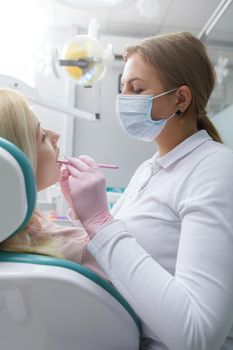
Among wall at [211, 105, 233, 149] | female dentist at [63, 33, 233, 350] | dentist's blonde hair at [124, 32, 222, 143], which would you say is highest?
dentist's blonde hair at [124, 32, 222, 143]

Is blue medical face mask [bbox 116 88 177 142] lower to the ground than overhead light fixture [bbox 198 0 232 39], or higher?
lower

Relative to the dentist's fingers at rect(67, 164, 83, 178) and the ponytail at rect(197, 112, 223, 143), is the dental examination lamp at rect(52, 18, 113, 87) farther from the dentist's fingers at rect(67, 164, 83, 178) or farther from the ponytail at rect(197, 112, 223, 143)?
the dentist's fingers at rect(67, 164, 83, 178)

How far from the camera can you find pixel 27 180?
58 centimetres

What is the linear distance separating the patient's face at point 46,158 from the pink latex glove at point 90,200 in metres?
0.11

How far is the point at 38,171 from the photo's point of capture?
0.92m

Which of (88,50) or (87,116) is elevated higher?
(88,50)

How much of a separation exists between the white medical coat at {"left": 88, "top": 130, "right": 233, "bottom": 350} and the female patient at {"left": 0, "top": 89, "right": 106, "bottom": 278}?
0.15 m

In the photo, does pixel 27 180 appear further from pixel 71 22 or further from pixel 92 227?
pixel 71 22

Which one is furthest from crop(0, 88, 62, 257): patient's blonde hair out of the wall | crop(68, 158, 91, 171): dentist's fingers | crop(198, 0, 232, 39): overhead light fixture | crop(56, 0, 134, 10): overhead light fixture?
crop(198, 0, 232, 39): overhead light fixture

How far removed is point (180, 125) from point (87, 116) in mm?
1252

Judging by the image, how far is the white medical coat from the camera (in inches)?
26.3

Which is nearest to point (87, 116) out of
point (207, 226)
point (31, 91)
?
point (31, 91)

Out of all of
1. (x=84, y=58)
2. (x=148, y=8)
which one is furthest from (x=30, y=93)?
(x=148, y=8)

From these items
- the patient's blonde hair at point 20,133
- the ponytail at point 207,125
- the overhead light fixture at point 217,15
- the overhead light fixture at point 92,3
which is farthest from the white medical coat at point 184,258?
the overhead light fixture at point 217,15
